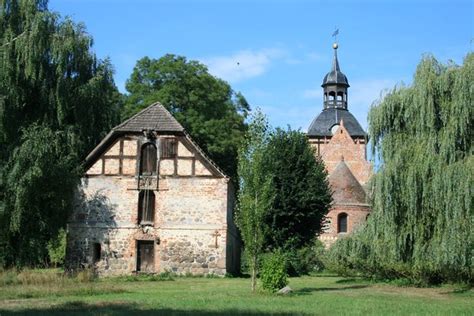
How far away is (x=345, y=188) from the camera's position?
50.5 m

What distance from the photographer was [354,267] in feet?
99.8

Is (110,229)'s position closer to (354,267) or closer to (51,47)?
(51,47)

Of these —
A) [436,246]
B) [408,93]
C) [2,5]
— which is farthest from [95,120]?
[436,246]

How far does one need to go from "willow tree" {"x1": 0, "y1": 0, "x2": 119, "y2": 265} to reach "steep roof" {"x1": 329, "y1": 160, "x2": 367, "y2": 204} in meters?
24.6

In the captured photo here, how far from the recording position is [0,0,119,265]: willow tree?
26312 mm

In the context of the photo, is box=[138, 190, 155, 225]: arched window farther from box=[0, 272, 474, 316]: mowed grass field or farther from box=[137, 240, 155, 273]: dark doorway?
box=[0, 272, 474, 316]: mowed grass field

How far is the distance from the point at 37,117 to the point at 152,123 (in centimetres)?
542

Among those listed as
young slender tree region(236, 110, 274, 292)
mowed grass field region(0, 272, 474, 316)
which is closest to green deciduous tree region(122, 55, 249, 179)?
young slender tree region(236, 110, 274, 292)

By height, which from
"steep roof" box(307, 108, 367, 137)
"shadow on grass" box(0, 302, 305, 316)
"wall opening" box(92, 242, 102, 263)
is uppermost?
"steep roof" box(307, 108, 367, 137)

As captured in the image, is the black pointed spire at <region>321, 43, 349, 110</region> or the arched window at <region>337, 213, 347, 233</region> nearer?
the arched window at <region>337, 213, 347, 233</region>

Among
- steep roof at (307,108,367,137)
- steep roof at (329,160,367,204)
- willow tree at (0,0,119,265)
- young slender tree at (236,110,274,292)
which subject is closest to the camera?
young slender tree at (236,110,274,292)

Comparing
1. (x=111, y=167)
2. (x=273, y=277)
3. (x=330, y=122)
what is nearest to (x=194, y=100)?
(x=111, y=167)

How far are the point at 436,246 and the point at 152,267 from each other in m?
14.6

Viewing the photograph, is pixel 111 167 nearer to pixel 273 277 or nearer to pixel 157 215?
pixel 157 215
